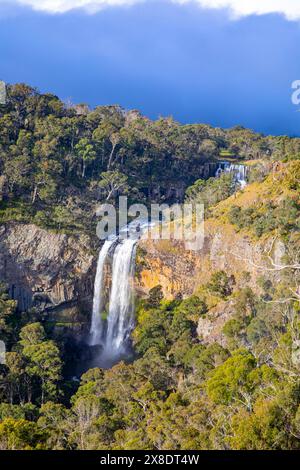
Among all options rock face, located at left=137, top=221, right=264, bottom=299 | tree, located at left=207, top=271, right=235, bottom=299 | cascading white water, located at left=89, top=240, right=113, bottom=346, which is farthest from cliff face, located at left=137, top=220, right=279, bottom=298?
cascading white water, located at left=89, top=240, right=113, bottom=346

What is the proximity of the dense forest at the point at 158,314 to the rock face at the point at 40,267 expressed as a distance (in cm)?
133

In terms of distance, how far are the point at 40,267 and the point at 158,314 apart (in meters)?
11.9

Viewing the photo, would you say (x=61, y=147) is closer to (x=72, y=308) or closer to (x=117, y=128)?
(x=117, y=128)

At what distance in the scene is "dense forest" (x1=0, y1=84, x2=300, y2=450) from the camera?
21.5 metres

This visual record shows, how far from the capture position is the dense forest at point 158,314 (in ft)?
70.6

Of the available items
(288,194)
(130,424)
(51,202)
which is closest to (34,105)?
(51,202)

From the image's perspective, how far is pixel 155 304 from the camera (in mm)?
47938

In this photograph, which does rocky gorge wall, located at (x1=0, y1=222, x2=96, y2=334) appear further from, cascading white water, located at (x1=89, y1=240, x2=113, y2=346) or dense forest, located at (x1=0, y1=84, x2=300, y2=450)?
dense forest, located at (x1=0, y1=84, x2=300, y2=450)

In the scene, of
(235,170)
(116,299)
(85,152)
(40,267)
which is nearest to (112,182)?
(85,152)

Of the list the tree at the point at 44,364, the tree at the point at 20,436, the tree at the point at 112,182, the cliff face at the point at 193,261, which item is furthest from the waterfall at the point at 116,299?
the tree at the point at 20,436

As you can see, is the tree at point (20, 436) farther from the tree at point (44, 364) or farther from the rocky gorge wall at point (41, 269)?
the rocky gorge wall at point (41, 269)

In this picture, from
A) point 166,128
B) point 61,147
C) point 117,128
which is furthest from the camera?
point 166,128

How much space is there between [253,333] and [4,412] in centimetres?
1663

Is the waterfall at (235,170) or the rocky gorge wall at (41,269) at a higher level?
the waterfall at (235,170)
